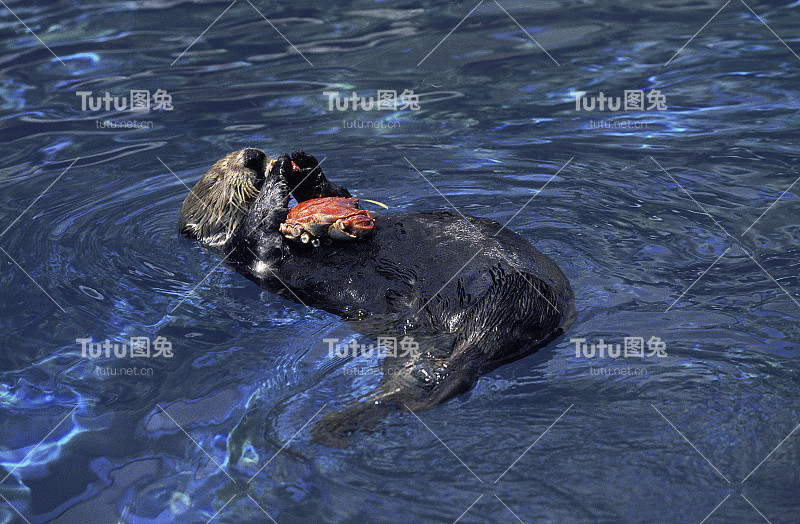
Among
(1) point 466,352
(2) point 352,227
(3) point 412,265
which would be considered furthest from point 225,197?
(1) point 466,352

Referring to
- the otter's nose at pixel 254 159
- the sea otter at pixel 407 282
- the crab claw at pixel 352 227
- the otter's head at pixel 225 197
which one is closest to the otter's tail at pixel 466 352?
the sea otter at pixel 407 282

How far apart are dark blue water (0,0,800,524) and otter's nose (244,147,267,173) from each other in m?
0.65

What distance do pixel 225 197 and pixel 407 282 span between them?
60.3 inches

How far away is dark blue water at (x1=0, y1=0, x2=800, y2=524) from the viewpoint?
2.96 metres

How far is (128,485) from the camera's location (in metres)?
3.15

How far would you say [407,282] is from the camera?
377 cm

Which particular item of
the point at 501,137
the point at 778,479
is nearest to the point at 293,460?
the point at 778,479

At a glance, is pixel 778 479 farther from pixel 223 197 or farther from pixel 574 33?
pixel 574 33

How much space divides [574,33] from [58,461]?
23.3 feet

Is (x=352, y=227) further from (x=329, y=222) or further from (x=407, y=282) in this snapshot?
(x=407, y=282)

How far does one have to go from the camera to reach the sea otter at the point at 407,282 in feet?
10.8

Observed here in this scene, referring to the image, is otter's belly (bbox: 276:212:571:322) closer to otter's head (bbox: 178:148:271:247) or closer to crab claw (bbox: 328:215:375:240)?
crab claw (bbox: 328:215:375:240)

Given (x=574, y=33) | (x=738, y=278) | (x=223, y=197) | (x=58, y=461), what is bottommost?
(x=58, y=461)

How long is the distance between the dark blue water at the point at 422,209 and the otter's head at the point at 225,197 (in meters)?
0.19
